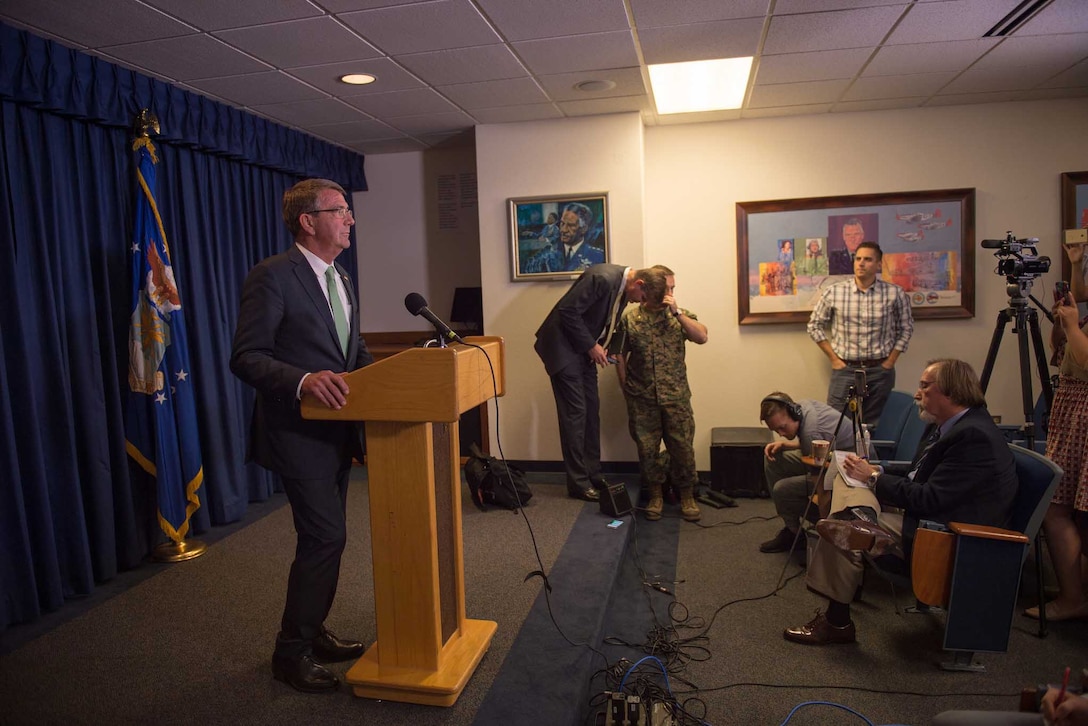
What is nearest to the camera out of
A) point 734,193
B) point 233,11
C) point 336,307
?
point 336,307

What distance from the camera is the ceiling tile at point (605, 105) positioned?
170 inches

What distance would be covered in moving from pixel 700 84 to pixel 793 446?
2081 mm

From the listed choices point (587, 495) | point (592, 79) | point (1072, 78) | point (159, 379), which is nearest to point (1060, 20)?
point (1072, 78)

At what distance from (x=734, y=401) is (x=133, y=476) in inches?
144

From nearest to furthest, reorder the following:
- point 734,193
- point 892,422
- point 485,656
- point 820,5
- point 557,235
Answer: point 485,656
point 820,5
point 892,422
point 557,235
point 734,193

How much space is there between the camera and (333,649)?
7.70ft

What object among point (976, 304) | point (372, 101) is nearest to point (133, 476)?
point (372, 101)

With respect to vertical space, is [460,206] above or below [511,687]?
above

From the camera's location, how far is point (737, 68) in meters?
3.94

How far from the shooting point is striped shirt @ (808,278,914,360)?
451 cm

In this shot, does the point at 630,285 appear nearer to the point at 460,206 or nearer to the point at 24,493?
the point at 460,206

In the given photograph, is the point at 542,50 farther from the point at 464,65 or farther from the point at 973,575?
the point at 973,575

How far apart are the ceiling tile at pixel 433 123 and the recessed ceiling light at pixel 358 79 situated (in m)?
0.75

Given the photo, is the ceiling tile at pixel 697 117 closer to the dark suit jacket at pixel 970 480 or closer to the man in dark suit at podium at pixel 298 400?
the dark suit jacket at pixel 970 480
